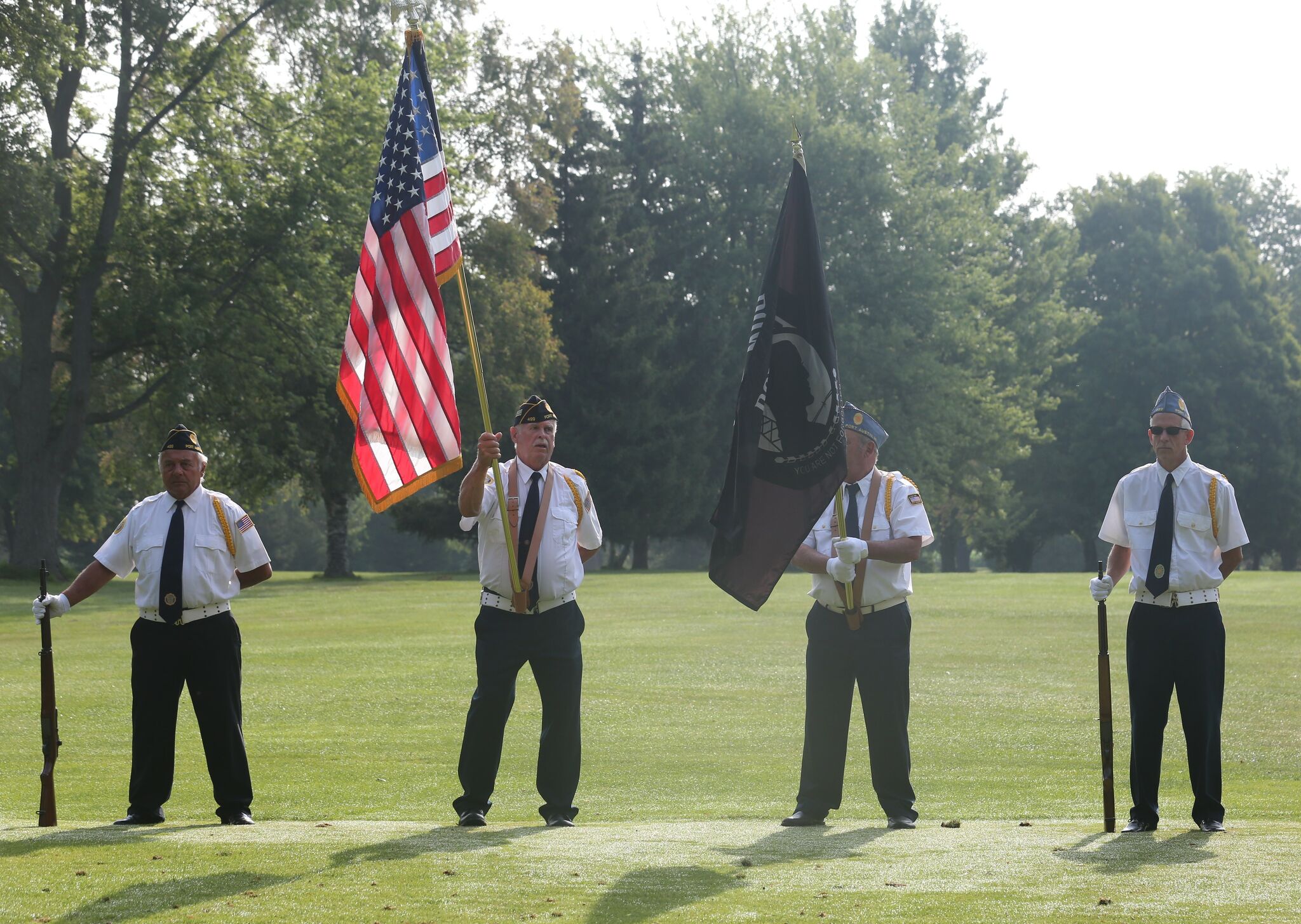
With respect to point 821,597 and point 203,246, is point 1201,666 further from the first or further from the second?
point 203,246

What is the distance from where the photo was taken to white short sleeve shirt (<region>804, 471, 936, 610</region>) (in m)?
8.49

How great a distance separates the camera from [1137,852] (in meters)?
6.97

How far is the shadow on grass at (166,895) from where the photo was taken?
5.65 m

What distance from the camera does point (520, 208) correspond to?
180 feet

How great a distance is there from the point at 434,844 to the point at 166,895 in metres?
1.50

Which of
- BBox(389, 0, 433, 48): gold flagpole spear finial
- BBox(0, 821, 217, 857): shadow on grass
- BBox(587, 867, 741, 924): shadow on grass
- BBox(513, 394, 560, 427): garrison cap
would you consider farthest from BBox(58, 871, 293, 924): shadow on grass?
BBox(389, 0, 433, 48): gold flagpole spear finial

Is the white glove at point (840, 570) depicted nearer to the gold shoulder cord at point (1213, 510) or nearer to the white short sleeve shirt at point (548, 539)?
the white short sleeve shirt at point (548, 539)

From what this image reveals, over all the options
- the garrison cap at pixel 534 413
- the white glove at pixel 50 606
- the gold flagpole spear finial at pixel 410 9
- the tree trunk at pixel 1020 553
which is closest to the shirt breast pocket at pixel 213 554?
the white glove at pixel 50 606

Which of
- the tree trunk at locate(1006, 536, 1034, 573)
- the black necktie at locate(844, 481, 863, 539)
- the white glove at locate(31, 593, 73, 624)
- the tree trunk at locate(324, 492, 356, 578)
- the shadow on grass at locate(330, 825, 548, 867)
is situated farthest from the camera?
the tree trunk at locate(1006, 536, 1034, 573)

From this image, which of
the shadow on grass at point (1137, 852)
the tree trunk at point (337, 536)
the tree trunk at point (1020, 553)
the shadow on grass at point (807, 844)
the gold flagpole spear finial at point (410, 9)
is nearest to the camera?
the shadow on grass at point (1137, 852)

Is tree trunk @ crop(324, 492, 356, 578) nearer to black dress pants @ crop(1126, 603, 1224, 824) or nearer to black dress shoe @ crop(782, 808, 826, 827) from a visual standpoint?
black dress shoe @ crop(782, 808, 826, 827)

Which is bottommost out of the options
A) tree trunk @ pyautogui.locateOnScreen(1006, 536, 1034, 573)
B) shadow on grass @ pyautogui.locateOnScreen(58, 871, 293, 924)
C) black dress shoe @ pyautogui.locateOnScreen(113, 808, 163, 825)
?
tree trunk @ pyautogui.locateOnScreen(1006, 536, 1034, 573)

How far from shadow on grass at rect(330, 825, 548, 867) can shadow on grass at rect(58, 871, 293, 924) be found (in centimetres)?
46

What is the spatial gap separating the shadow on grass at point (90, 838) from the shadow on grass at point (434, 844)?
1.03 m
